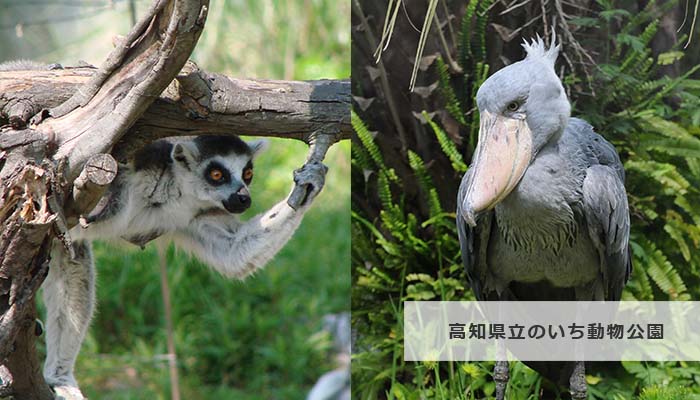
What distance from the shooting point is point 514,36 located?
7.95ft

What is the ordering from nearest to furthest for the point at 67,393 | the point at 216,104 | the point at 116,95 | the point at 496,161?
the point at 496,161
the point at 116,95
the point at 216,104
the point at 67,393

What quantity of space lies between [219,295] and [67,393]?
2696 millimetres

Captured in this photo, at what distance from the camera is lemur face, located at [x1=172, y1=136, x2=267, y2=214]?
11.9 feet

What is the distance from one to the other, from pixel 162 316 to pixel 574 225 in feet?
13.8

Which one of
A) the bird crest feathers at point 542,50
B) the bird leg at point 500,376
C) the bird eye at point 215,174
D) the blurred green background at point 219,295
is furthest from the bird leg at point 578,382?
→ the blurred green background at point 219,295

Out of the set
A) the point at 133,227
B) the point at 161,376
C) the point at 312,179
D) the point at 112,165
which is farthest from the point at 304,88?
the point at 161,376

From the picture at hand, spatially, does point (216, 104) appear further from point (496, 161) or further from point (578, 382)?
point (578, 382)

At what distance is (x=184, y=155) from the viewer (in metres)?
3.67

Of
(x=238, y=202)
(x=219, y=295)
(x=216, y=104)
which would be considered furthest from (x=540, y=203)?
(x=219, y=295)

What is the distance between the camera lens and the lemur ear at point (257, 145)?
13.1 ft

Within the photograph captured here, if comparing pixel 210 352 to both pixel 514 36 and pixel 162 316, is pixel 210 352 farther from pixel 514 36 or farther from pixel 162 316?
pixel 514 36

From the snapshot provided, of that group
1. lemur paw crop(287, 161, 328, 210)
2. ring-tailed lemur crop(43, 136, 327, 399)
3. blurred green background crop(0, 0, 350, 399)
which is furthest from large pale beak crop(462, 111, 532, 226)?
blurred green background crop(0, 0, 350, 399)

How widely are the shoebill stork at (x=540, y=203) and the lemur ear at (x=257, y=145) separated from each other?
1690 mm

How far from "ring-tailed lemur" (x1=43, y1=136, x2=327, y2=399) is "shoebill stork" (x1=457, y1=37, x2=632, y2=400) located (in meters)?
1.04
